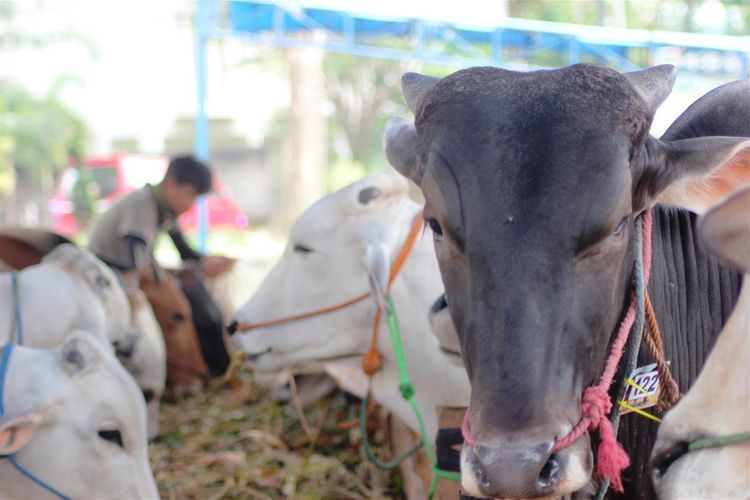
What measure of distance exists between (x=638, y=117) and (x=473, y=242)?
498 mm

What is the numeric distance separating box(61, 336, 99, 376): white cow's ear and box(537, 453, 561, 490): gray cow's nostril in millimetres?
2209

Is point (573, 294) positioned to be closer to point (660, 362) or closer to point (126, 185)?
point (660, 362)

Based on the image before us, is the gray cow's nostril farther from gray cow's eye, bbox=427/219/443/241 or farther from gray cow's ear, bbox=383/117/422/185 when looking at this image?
gray cow's ear, bbox=383/117/422/185

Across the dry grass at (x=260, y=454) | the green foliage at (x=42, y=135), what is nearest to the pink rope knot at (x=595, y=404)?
the dry grass at (x=260, y=454)

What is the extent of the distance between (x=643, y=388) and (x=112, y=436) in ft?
6.97

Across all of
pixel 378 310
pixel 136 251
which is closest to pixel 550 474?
pixel 378 310

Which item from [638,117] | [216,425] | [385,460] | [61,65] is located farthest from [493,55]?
[61,65]

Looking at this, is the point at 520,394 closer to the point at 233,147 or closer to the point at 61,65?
the point at 233,147

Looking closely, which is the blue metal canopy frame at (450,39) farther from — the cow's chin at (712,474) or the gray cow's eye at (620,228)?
the cow's chin at (712,474)

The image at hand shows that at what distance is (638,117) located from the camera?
2.07 metres

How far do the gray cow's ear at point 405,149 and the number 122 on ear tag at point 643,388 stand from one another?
74 centimetres

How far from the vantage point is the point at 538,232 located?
6.25ft

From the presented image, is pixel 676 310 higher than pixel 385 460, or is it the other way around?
pixel 676 310

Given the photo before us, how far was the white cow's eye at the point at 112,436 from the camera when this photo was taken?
11.2 ft
